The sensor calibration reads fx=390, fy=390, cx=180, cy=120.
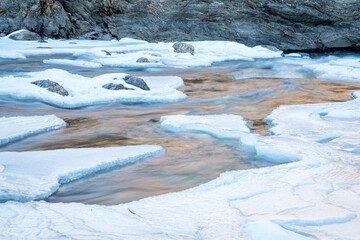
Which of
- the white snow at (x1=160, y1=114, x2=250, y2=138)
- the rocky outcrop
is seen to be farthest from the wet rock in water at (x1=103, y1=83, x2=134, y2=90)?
the rocky outcrop

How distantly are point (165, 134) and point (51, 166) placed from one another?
4.94 ft

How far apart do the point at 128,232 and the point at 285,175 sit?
131 centimetres

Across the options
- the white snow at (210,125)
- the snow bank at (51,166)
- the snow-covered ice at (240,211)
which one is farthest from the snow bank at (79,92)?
the snow-covered ice at (240,211)

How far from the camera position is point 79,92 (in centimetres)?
627

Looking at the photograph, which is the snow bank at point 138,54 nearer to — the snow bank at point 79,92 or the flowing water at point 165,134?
the flowing water at point 165,134

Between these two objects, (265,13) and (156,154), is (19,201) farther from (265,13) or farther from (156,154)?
(265,13)

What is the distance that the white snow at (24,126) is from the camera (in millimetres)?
3723

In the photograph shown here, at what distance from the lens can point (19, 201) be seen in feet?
7.28

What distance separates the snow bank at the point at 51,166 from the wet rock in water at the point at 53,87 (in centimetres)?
308

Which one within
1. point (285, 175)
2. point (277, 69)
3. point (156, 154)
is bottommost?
point (277, 69)

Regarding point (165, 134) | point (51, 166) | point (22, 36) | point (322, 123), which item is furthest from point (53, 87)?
point (22, 36)

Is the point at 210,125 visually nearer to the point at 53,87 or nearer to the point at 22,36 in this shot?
the point at 53,87

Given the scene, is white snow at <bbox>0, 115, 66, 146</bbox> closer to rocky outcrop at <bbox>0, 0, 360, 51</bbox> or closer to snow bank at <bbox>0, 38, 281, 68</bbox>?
snow bank at <bbox>0, 38, 281, 68</bbox>

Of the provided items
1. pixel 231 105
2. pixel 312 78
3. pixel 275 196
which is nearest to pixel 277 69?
pixel 312 78
